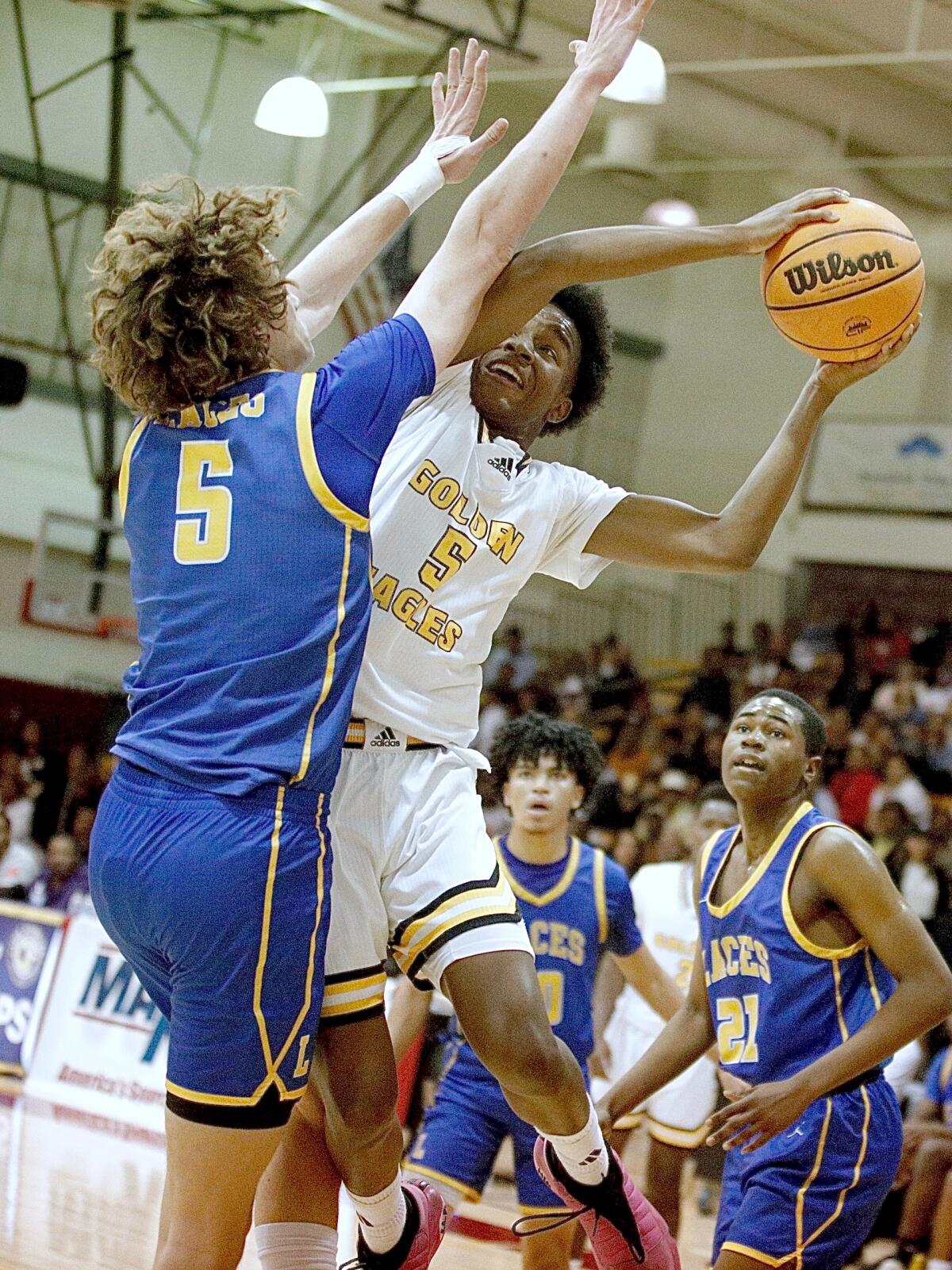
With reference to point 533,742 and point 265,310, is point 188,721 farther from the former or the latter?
point 533,742

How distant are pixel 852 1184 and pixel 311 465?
2.22 meters

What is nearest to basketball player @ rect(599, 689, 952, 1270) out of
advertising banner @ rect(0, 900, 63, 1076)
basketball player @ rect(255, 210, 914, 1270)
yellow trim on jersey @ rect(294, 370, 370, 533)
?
basketball player @ rect(255, 210, 914, 1270)

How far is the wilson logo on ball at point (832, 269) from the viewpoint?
3.48m

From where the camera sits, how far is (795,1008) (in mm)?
4031

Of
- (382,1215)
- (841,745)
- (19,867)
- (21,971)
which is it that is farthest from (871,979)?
(841,745)

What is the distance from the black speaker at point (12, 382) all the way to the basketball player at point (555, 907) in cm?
578

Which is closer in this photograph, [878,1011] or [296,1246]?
[296,1246]

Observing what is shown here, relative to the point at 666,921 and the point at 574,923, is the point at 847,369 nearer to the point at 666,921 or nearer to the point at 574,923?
the point at 574,923

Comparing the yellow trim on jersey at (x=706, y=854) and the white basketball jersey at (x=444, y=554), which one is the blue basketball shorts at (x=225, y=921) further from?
the yellow trim on jersey at (x=706, y=854)

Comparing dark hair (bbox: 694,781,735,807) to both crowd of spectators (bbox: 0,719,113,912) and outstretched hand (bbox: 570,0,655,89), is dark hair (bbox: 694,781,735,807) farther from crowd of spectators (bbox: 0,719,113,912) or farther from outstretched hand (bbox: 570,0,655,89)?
crowd of spectators (bbox: 0,719,113,912)

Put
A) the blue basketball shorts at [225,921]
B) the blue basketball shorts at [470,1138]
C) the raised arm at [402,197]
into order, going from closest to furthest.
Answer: the blue basketball shorts at [225,921] < the raised arm at [402,197] < the blue basketball shorts at [470,1138]

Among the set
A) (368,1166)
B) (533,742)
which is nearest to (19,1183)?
(533,742)

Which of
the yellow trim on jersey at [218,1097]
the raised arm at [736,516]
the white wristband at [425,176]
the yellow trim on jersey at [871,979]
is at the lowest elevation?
the yellow trim on jersey at [218,1097]

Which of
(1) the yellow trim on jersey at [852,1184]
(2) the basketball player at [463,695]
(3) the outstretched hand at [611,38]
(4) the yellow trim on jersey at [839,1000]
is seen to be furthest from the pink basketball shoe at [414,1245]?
(3) the outstretched hand at [611,38]
